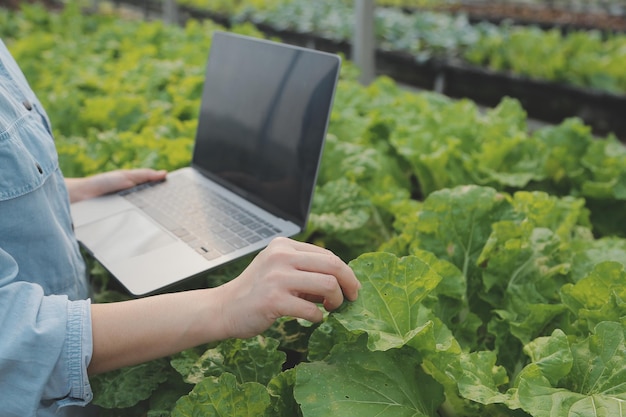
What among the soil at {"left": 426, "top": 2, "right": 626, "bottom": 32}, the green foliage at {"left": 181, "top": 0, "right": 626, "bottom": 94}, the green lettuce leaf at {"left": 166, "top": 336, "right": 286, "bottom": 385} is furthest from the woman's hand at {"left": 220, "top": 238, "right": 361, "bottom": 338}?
the soil at {"left": 426, "top": 2, "right": 626, "bottom": 32}

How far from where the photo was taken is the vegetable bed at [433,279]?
0.92m

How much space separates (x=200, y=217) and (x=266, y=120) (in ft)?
0.89

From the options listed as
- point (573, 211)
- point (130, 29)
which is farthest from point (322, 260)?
point (130, 29)

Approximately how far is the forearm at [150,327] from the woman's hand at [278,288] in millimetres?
25

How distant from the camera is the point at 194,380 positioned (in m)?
1.04

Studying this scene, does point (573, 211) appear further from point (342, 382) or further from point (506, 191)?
point (342, 382)

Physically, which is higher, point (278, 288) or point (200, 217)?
point (278, 288)

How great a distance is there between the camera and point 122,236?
137cm

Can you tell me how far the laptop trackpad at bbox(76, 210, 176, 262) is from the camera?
1.29 m

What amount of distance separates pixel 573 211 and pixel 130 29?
11.0 ft

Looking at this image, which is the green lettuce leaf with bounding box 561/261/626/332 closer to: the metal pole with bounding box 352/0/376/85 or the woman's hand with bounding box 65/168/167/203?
the woman's hand with bounding box 65/168/167/203

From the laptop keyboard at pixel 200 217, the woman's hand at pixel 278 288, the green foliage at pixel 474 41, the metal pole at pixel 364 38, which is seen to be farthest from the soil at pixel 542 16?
the woman's hand at pixel 278 288

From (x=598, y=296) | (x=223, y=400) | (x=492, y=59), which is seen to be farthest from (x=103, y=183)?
(x=492, y=59)

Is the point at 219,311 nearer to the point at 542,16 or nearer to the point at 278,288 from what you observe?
the point at 278,288
